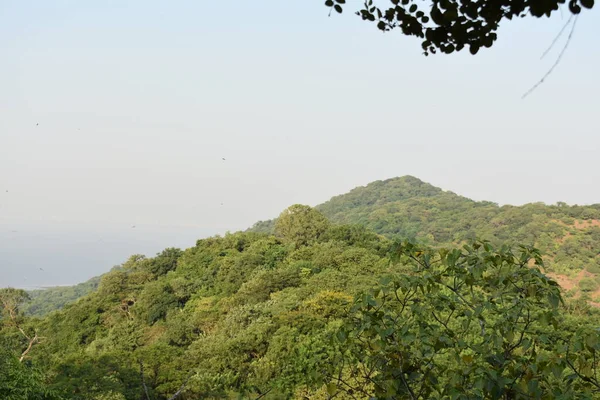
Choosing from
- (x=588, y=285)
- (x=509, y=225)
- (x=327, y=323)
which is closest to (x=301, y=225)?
(x=588, y=285)

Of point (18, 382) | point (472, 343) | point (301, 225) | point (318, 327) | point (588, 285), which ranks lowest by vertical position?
point (588, 285)

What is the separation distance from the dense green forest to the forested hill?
1.47ft

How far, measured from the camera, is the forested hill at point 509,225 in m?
55.8

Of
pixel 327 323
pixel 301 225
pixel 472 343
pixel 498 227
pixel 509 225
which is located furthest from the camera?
pixel 498 227

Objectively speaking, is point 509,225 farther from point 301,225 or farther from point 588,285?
point 301,225

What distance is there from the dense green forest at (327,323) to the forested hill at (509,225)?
448 mm

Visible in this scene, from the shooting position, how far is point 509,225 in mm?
A: 77438

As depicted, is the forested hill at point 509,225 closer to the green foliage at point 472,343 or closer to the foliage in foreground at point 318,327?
the foliage in foreground at point 318,327

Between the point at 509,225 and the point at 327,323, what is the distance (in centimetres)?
6403

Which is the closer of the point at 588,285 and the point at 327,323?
the point at 327,323

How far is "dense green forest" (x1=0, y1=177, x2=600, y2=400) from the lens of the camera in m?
2.83

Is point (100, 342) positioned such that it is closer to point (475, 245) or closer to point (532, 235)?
point (475, 245)

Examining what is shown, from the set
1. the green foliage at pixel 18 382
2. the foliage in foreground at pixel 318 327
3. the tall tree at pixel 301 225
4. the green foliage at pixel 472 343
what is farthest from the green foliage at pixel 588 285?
the green foliage at pixel 472 343

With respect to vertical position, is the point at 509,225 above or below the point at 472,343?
below
